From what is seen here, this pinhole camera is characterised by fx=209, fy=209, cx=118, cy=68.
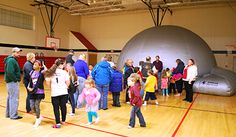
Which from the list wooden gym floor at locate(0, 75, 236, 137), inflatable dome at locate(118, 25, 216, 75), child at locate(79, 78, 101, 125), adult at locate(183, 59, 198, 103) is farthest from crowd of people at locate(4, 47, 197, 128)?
inflatable dome at locate(118, 25, 216, 75)

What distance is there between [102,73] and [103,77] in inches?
5.3

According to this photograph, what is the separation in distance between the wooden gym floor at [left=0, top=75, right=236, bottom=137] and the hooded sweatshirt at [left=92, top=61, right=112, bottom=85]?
0.95 meters

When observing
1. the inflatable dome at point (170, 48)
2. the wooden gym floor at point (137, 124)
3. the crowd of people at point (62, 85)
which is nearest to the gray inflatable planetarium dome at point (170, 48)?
the inflatable dome at point (170, 48)

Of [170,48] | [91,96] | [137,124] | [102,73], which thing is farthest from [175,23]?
[91,96]

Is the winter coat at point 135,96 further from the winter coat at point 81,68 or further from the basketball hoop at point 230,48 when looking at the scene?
the basketball hoop at point 230,48

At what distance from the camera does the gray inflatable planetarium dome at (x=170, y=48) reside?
40.2 ft

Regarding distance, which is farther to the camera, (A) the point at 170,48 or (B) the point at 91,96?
(A) the point at 170,48

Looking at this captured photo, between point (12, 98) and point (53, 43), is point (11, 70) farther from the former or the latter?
point (53, 43)

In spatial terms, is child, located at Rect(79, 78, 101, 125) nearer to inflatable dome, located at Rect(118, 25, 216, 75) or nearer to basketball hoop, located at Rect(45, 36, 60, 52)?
inflatable dome, located at Rect(118, 25, 216, 75)

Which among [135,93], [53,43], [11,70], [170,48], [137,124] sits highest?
[53,43]

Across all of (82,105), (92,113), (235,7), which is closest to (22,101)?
(82,105)

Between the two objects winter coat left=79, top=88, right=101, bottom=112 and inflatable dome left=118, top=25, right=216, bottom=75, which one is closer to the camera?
winter coat left=79, top=88, right=101, bottom=112

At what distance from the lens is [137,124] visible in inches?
210

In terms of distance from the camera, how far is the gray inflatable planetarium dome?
40.2ft
